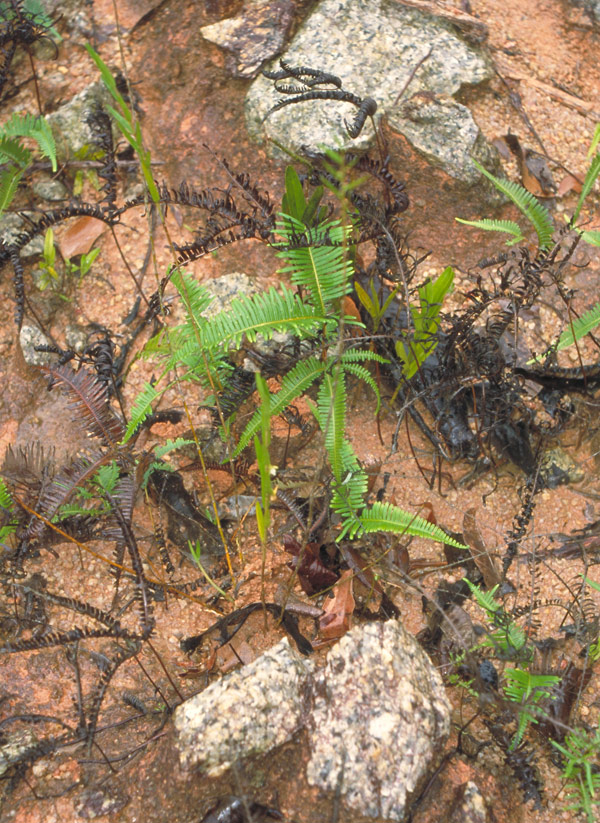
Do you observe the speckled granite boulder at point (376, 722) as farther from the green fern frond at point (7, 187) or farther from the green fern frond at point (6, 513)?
the green fern frond at point (7, 187)

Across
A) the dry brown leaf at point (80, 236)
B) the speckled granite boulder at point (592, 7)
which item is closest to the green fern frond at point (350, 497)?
the dry brown leaf at point (80, 236)

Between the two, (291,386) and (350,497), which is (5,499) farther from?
(350,497)

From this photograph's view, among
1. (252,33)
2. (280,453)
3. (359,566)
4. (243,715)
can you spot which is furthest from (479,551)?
(252,33)

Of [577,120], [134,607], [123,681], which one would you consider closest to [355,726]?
[123,681]

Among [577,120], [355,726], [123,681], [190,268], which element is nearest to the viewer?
[355,726]

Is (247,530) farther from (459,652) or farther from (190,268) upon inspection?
(190,268)

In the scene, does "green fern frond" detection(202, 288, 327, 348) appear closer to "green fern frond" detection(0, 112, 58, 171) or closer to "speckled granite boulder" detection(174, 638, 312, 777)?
"speckled granite boulder" detection(174, 638, 312, 777)

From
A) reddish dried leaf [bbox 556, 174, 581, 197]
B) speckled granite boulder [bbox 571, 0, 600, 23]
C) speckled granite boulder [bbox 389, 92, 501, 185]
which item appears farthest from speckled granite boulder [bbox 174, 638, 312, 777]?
speckled granite boulder [bbox 571, 0, 600, 23]
